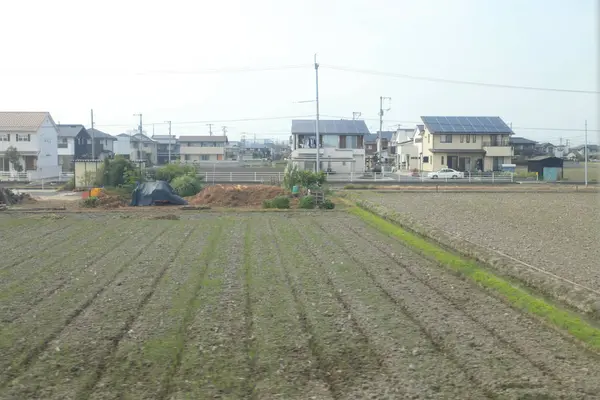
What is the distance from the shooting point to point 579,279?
8281 millimetres

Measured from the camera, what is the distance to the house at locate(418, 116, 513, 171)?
154 ft

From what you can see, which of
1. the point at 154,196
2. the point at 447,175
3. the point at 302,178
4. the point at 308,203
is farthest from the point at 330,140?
the point at 154,196

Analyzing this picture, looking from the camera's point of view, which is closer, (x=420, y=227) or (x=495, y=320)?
(x=495, y=320)

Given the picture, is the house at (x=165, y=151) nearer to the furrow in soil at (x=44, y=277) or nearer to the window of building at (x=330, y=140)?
the window of building at (x=330, y=140)

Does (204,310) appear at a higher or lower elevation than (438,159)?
lower

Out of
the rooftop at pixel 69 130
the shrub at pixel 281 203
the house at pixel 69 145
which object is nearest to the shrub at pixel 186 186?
the shrub at pixel 281 203

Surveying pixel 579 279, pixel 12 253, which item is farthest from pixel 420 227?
pixel 12 253

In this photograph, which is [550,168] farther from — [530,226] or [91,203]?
[91,203]

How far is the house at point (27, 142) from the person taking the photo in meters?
42.2

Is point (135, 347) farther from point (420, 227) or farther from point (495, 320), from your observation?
point (420, 227)

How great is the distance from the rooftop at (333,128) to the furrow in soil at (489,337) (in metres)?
38.9

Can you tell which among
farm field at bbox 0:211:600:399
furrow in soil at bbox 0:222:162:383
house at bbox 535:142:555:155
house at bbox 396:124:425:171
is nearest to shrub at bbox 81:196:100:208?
farm field at bbox 0:211:600:399

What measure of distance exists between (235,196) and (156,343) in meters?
18.8

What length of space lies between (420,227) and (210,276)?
6909mm
